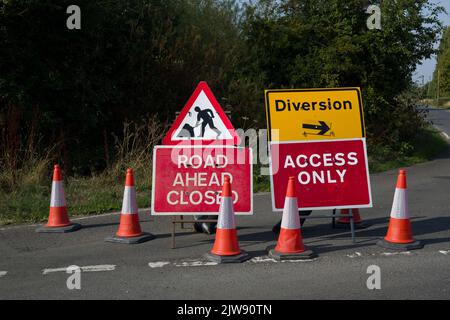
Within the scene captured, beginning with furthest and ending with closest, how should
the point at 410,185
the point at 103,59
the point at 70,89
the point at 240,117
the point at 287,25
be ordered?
the point at 287,25 → the point at 240,117 → the point at 103,59 → the point at 70,89 → the point at 410,185

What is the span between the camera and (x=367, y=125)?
16.1m

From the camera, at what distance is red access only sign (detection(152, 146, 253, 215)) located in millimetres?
6418

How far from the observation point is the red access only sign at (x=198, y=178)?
21.1 ft

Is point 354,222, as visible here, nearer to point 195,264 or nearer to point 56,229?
point 195,264

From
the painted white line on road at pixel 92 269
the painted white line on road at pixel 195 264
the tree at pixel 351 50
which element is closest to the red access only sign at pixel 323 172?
the painted white line on road at pixel 195 264

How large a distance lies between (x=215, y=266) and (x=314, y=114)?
2.35 meters

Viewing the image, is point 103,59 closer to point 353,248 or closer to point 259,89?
point 259,89

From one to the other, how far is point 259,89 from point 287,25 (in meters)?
2.47

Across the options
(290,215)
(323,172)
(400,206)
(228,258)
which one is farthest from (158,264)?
(400,206)

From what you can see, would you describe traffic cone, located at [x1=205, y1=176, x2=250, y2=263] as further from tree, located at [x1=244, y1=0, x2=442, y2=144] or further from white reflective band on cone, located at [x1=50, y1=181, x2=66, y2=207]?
tree, located at [x1=244, y1=0, x2=442, y2=144]

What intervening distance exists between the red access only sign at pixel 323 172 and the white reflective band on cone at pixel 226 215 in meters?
0.70

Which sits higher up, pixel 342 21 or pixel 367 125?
pixel 342 21

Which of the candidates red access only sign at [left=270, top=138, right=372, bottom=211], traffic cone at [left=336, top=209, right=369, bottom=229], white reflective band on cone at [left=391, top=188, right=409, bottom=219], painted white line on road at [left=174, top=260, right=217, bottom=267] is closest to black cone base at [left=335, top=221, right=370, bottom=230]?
traffic cone at [left=336, top=209, right=369, bottom=229]

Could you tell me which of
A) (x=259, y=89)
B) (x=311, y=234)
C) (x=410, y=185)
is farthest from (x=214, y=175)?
(x=259, y=89)
